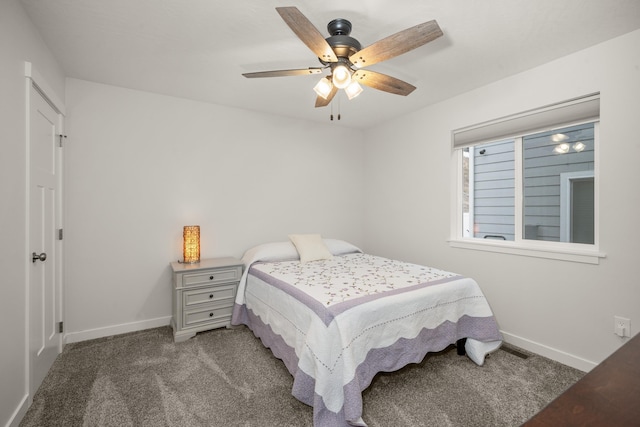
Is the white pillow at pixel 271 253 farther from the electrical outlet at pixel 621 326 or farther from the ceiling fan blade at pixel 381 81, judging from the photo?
the electrical outlet at pixel 621 326

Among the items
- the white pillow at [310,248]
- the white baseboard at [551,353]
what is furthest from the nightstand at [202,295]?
the white baseboard at [551,353]

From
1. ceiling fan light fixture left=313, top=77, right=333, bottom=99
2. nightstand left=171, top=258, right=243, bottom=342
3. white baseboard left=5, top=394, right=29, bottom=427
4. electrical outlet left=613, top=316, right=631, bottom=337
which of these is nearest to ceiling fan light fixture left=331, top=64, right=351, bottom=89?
ceiling fan light fixture left=313, top=77, right=333, bottom=99

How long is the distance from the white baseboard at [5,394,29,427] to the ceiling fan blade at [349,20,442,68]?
2.81m

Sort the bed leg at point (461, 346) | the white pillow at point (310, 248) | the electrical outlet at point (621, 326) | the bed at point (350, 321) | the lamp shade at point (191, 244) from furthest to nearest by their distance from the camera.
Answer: the white pillow at point (310, 248)
the lamp shade at point (191, 244)
the bed leg at point (461, 346)
the electrical outlet at point (621, 326)
the bed at point (350, 321)

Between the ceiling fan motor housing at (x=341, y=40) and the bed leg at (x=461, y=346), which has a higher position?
the ceiling fan motor housing at (x=341, y=40)

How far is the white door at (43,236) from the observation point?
192 cm

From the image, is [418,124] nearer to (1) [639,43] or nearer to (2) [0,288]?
(1) [639,43]

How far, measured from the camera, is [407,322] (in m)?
Answer: 2.05

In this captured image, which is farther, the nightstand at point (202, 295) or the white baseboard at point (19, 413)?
the nightstand at point (202, 295)

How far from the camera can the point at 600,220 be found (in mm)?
2215

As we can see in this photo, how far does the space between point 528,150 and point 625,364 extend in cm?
254

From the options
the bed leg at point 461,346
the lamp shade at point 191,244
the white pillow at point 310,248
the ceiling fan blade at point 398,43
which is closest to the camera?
the ceiling fan blade at point 398,43

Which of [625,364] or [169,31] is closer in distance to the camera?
[625,364]

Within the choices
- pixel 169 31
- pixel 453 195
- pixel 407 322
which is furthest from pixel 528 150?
pixel 169 31
